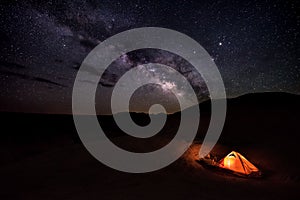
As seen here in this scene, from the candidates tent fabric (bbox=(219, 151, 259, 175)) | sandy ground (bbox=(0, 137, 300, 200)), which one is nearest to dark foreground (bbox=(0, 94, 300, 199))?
sandy ground (bbox=(0, 137, 300, 200))

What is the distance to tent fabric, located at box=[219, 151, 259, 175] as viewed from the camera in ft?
39.0

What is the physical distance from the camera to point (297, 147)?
1538cm

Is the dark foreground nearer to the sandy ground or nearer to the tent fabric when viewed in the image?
the sandy ground

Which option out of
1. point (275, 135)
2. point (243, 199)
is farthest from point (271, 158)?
point (243, 199)

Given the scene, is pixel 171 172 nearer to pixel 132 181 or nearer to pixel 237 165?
pixel 132 181

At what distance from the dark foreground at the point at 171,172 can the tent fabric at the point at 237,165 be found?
0.58 metres

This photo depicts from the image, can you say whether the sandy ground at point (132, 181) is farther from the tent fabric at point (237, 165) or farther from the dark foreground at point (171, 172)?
the tent fabric at point (237, 165)

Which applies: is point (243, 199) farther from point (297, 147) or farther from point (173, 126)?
point (173, 126)

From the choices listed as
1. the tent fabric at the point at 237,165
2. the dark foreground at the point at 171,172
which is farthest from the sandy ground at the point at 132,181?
the tent fabric at the point at 237,165

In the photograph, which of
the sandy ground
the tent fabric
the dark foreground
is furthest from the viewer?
the tent fabric

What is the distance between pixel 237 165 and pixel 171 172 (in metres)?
3.62

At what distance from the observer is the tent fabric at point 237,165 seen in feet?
39.0

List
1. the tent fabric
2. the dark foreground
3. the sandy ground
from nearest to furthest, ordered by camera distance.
→ the sandy ground → the dark foreground → the tent fabric

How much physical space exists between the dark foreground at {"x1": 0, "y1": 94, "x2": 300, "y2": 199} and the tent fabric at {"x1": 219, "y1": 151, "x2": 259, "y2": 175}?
23.0 inches
